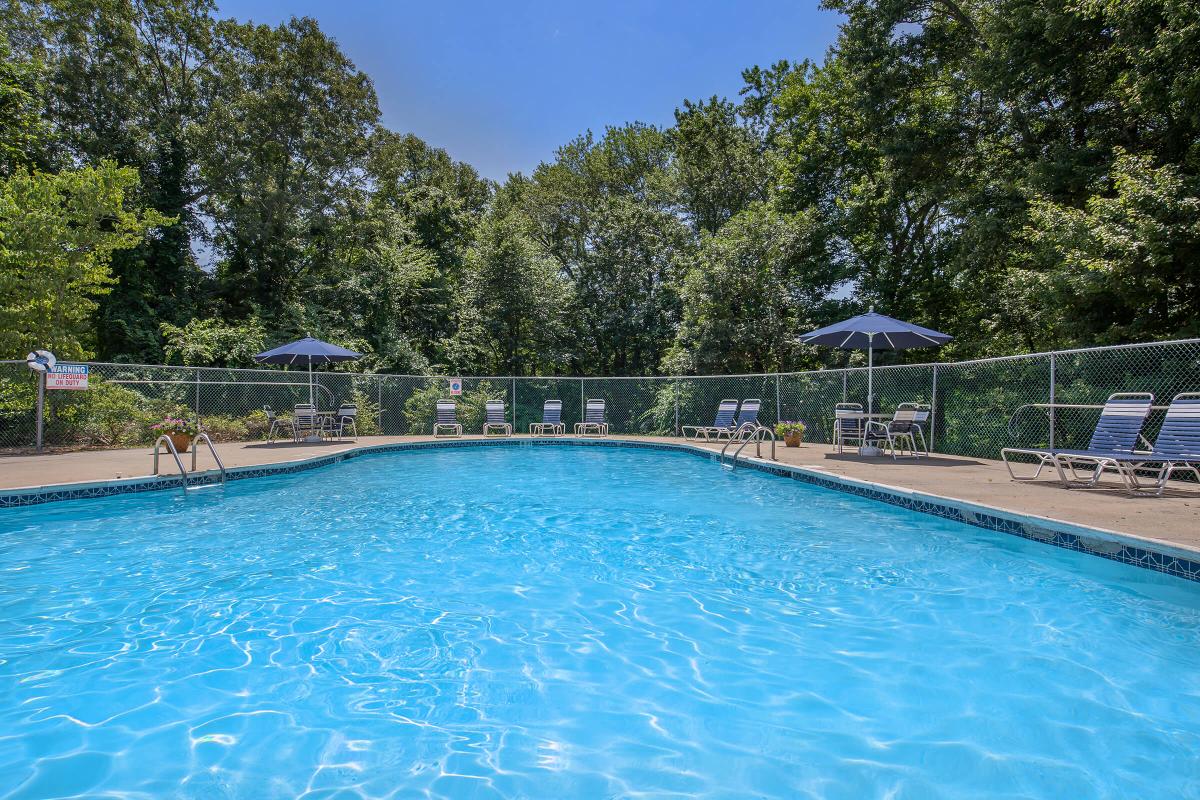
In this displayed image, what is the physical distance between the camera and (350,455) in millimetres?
11648

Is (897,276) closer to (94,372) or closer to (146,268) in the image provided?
(94,372)

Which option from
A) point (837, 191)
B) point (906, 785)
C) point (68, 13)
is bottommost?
point (906, 785)

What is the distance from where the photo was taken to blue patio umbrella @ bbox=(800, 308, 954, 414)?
949cm

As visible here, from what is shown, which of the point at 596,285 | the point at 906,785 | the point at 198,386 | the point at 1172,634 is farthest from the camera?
the point at 596,285

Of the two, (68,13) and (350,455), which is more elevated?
(68,13)

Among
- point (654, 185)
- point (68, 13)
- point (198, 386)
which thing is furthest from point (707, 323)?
point (68, 13)

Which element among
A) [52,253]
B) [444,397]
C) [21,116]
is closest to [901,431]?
[444,397]

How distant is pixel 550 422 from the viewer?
1562 cm

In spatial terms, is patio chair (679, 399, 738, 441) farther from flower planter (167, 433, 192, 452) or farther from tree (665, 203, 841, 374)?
flower planter (167, 433, 192, 452)

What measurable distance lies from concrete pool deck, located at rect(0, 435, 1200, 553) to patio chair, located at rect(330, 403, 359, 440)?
1226mm

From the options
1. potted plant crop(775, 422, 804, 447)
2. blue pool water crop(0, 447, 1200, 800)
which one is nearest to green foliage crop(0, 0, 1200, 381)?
potted plant crop(775, 422, 804, 447)

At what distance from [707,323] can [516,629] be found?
43.0ft

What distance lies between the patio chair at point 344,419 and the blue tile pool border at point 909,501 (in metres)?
1.74

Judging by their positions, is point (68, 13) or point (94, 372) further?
point (68, 13)
